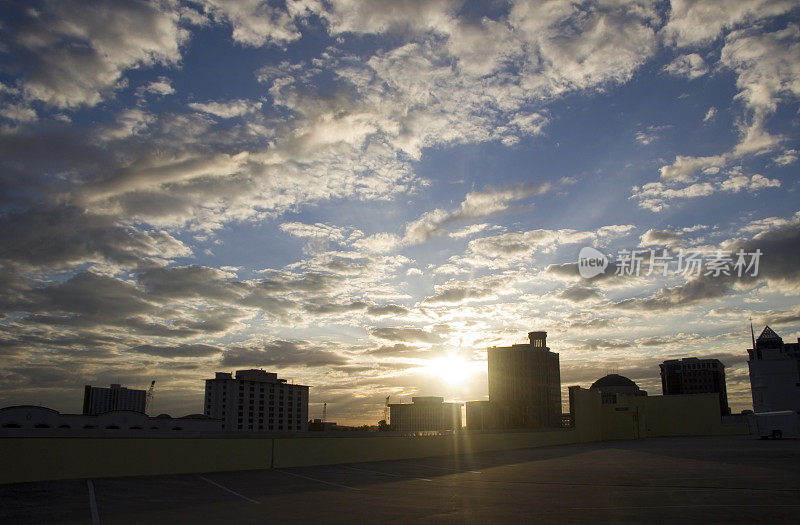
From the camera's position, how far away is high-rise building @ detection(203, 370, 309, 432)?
167m

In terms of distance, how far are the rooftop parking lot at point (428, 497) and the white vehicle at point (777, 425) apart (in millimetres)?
38612

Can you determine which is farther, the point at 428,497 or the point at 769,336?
the point at 769,336

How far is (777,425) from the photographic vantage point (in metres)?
56.0

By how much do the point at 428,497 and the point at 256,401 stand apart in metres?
171

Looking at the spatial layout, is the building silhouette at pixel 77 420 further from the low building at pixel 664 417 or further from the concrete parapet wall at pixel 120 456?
the low building at pixel 664 417

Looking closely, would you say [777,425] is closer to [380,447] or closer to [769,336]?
[380,447]

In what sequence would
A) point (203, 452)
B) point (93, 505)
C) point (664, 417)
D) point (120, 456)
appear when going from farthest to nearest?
point (664, 417)
point (203, 452)
point (120, 456)
point (93, 505)

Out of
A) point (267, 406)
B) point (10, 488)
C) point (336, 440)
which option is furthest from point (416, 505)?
point (267, 406)

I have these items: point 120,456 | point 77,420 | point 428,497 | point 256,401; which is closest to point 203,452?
point 120,456

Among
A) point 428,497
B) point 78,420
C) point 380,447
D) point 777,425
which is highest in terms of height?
point 428,497

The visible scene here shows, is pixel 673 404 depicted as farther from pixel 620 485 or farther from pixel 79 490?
pixel 79 490

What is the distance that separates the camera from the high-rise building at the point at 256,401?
6575 inches

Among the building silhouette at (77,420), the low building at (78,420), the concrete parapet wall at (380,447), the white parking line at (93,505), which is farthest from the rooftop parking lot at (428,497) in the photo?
the low building at (78,420)

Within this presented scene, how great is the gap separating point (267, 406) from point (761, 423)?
14783cm
